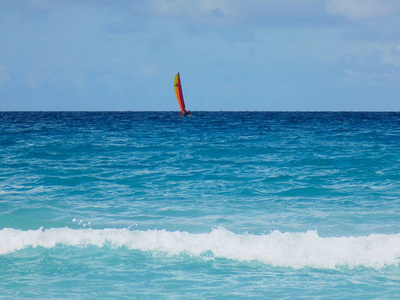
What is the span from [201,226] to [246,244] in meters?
1.86

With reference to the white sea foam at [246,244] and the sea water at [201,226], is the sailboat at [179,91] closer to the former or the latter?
the sea water at [201,226]

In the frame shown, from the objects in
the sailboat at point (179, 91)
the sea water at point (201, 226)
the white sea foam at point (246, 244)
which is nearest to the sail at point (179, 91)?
the sailboat at point (179, 91)

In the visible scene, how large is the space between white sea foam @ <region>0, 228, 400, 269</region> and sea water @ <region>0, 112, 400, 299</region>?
0.08 ft

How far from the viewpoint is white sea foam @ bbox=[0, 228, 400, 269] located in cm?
788

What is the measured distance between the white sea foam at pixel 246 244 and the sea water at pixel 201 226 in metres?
0.02

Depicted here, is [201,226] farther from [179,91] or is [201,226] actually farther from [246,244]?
[179,91]

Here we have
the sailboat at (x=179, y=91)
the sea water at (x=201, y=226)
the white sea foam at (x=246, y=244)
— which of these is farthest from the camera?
the sailboat at (x=179, y=91)

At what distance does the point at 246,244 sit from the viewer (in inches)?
333

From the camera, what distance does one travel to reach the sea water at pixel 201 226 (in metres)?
6.86

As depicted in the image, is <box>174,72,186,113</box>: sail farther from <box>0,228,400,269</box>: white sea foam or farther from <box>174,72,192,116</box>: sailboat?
<box>0,228,400,269</box>: white sea foam

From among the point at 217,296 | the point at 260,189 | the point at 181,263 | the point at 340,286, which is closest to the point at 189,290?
the point at 217,296

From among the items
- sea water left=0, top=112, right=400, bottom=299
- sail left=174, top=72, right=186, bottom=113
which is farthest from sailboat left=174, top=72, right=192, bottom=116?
sea water left=0, top=112, right=400, bottom=299

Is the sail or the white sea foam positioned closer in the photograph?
the white sea foam

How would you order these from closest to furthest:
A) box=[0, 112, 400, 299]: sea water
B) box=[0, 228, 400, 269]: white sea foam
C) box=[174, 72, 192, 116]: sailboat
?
1. box=[0, 112, 400, 299]: sea water
2. box=[0, 228, 400, 269]: white sea foam
3. box=[174, 72, 192, 116]: sailboat
